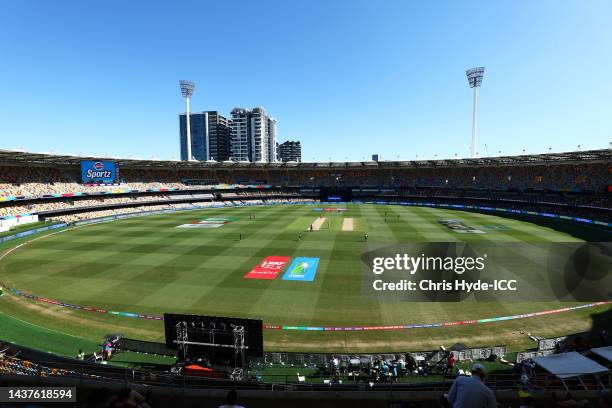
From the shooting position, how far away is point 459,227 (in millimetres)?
43688

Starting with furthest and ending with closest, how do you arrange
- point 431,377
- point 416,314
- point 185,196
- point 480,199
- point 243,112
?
point 243,112 < point 185,196 < point 480,199 < point 416,314 < point 431,377

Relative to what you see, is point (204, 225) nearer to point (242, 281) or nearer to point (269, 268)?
point (269, 268)

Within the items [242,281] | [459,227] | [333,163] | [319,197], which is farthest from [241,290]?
[319,197]

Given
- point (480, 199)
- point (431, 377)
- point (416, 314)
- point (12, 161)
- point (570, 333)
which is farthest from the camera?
point (480, 199)

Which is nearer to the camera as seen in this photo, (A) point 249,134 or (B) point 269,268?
(B) point 269,268

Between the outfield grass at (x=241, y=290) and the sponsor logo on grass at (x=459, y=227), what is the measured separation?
87.1 inches

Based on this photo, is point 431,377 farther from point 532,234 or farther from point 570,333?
point 532,234

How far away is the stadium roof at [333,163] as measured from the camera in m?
49.3

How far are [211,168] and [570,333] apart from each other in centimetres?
8255

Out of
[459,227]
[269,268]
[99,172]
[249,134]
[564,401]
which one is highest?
[249,134]

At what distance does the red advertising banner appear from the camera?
81.3 ft

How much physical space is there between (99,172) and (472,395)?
238 ft

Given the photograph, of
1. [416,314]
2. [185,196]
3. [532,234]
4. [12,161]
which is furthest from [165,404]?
[185,196]

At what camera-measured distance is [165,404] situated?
6.22m
